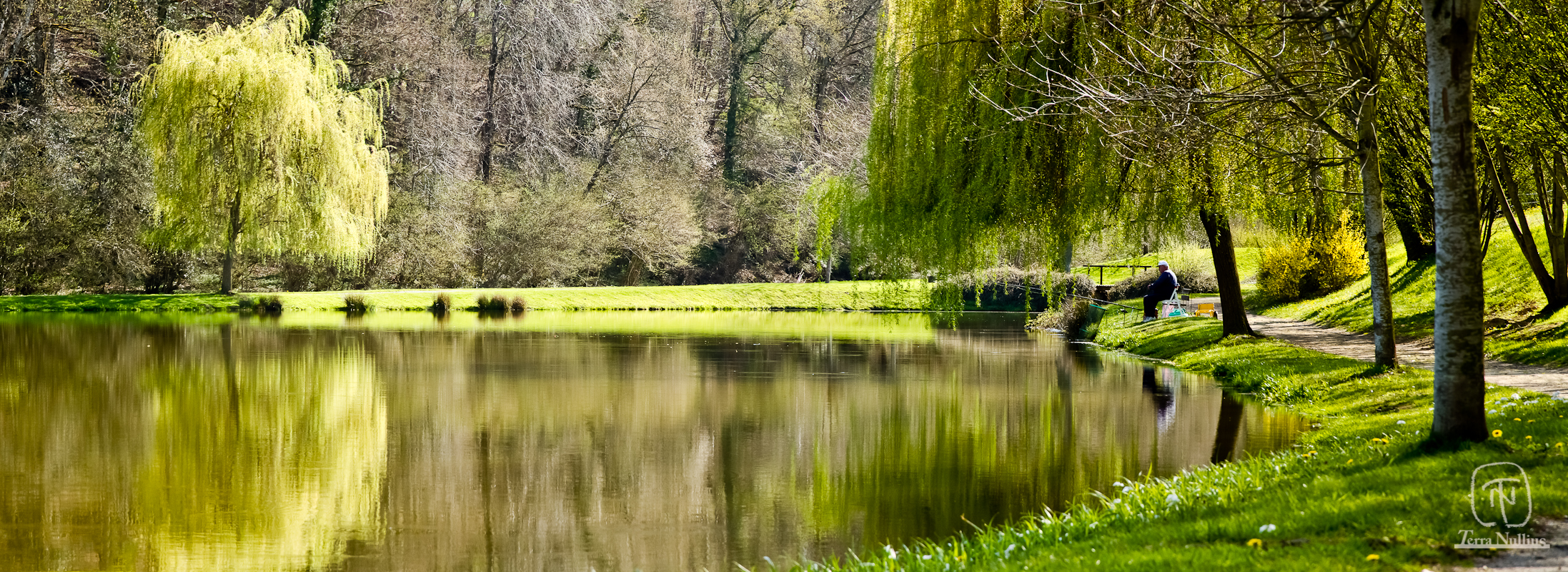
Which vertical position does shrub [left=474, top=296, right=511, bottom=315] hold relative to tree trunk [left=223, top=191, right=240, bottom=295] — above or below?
below

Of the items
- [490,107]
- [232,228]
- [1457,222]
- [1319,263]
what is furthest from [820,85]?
[1457,222]

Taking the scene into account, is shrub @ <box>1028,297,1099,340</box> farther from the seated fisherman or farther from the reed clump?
the reed clump

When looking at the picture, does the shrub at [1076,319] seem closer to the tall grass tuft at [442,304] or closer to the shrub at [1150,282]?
the shrub at [1150,282]

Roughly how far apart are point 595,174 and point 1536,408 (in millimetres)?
42771

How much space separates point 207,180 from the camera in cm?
3488

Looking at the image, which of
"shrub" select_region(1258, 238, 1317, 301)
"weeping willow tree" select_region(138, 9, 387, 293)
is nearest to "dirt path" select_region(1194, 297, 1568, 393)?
"shrub" select_region(1258, 238, 1317, 301)

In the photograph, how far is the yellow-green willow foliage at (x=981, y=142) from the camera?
1733 cm

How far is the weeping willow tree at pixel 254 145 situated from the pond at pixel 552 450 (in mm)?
13038

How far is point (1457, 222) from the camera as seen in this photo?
7.58 m

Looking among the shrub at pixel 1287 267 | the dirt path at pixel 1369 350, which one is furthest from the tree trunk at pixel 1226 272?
the shrub at pixel 1287 267

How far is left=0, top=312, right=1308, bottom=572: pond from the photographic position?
816 cm

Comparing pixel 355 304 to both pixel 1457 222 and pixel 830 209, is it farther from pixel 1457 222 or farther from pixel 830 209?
pixel 1457 222

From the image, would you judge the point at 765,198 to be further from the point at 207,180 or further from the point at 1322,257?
the point at 1322,257

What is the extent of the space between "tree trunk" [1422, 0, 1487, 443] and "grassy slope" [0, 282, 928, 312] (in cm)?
2355
